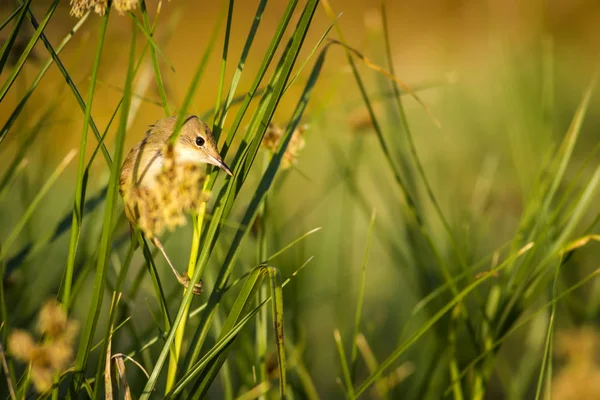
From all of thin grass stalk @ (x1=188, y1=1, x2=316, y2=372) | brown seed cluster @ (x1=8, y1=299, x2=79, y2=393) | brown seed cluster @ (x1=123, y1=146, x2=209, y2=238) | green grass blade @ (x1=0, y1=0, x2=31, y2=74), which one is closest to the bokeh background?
thin grass stalk @ (x1=188, y1=1, x2=316, y2=372)

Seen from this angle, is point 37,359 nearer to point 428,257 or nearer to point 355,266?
point 428,257

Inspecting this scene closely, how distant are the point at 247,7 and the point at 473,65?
138 cm

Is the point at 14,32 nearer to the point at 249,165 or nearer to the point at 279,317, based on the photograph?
the point at 249,165

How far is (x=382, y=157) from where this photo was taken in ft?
10.4

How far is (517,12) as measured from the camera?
11.1 ft

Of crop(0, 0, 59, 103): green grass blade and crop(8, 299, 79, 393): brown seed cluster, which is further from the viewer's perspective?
crop(0, 0, 59, 103): green grass blade

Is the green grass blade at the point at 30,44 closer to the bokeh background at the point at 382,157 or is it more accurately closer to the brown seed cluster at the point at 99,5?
the brown seed cluster at the point at 99,5

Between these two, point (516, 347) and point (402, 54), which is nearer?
point (516, 347)

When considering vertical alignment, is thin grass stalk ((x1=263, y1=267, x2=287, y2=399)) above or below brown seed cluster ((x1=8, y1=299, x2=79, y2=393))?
above

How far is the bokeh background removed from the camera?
4.60 feet

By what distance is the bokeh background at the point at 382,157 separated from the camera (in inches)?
55.2

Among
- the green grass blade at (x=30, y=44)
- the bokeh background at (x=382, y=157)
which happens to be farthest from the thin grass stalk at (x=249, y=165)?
the green grass blade at (x=30, y=44)

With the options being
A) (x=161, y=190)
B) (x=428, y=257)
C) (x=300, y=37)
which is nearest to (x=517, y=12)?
(x=428, y=257)

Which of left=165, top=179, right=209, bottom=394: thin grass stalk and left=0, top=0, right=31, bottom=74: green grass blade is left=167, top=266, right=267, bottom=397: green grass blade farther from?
left=0, top=0, right=31, bottom=74: green grass blade
